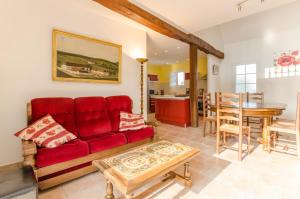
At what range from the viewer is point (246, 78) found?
595 cm

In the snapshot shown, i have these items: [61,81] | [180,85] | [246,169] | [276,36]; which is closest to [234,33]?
[276,36]

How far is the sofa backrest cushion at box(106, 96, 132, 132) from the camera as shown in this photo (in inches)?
107

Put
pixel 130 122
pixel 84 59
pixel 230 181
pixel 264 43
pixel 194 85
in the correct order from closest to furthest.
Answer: pixel 230 181
pixel 130 122
pixel 84 59
pixel 194 85
pixel 264 43

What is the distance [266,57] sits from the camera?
5.44 metres

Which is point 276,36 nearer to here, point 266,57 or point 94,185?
point 266,57

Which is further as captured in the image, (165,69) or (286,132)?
(165,69)

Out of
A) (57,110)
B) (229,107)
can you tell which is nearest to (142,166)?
(57,110)

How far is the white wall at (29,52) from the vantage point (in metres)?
2.14

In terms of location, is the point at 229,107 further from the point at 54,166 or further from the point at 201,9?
the point at 54,166

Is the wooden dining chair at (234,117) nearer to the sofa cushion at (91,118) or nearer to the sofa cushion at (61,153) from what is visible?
the sofa cushion at (91,118)

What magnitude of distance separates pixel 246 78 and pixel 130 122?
206 inches

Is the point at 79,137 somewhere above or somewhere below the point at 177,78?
below

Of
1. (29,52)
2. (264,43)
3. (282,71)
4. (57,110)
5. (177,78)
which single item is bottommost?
(57,110)

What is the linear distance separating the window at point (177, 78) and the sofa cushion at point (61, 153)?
703 cm
